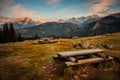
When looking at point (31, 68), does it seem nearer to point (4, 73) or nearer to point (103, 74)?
point (4, 73)

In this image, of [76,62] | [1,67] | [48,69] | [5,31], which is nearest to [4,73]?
[1,67]

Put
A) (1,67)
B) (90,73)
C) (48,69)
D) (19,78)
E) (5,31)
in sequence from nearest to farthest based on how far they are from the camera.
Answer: (19,78) → (90,73) → (48,69) → (1,67) → (5,31)

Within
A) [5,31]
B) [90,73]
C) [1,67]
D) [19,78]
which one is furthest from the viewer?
[5,31]

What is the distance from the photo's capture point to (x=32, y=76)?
9586 millimetres

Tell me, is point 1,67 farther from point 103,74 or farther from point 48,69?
point 103,74

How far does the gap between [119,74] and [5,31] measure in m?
92.4

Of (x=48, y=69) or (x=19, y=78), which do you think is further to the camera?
(x=48, y=69)

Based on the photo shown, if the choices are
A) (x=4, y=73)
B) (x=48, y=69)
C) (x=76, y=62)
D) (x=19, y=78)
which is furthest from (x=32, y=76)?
(x=76, y=62)

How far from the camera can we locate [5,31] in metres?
91.6

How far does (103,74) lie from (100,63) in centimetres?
134

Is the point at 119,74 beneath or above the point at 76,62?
beneath

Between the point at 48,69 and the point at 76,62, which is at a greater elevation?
the point at 76,62

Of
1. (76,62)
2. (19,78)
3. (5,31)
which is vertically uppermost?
(5,31)

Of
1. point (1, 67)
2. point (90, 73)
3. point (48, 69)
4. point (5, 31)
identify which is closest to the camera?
point (90, 73)
